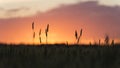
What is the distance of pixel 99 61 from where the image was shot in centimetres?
891

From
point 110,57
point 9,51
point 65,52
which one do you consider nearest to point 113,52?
point 110,57

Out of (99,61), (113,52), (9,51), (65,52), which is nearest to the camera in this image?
(99,61)

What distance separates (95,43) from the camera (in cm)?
1120

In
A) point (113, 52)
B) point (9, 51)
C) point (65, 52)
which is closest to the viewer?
point (113, 52)

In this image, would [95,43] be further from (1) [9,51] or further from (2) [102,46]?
(1) [9,51]

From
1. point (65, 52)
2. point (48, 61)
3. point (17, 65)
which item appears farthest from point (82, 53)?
point (17, 65)

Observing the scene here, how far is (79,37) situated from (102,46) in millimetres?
841

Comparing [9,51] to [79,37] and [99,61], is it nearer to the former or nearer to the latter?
[79,37]

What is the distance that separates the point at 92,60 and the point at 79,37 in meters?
2.14

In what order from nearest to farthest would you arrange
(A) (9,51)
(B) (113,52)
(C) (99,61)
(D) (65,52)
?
(C) (99,61) < (B) (113,52) < (D) (65,52) < (A) (9,51)

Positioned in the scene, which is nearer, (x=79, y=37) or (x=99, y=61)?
(x=99, y=61)

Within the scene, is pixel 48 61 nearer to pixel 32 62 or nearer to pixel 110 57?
pixel 32 62

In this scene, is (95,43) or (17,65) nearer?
(17,65)

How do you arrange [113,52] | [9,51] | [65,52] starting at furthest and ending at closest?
1. [9,51]
2. [65,52]
3. [113,52]
